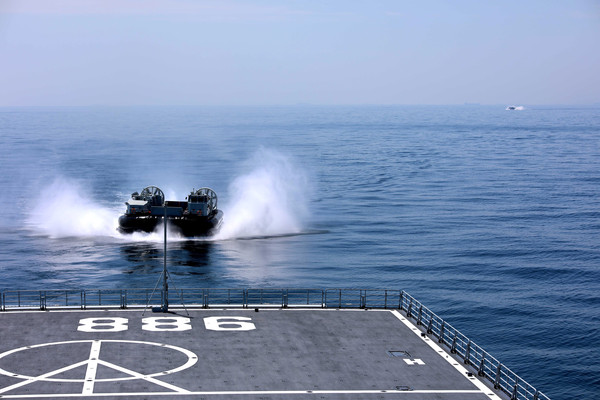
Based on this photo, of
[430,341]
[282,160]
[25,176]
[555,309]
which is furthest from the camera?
[282,160]

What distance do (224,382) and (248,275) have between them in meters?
43.9

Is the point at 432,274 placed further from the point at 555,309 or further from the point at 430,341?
the point at 430,341

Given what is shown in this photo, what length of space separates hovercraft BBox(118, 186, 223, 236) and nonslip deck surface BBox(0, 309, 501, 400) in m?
51.2

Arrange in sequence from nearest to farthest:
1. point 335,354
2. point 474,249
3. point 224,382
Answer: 1. point 224,382
2. point 335,354
3. point 474,249

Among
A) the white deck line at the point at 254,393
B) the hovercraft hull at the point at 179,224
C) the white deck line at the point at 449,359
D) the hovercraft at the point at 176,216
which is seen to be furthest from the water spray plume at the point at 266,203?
the white deck line at the point at 254,393

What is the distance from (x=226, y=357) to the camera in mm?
32562

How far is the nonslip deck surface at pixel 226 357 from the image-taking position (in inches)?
1131

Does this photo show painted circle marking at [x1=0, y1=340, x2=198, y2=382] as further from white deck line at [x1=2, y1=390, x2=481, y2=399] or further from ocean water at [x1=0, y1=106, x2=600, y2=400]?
ocean water at [x1=0, y1=106, x2=600, y2=400]

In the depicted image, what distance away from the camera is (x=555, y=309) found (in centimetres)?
6134

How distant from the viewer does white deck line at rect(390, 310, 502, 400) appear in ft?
96.1

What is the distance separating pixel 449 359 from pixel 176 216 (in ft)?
205

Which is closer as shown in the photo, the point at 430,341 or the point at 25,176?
the point at 430,341

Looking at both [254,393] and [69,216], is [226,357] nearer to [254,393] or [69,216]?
[254,393]

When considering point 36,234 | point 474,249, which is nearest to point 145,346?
point 474,249
